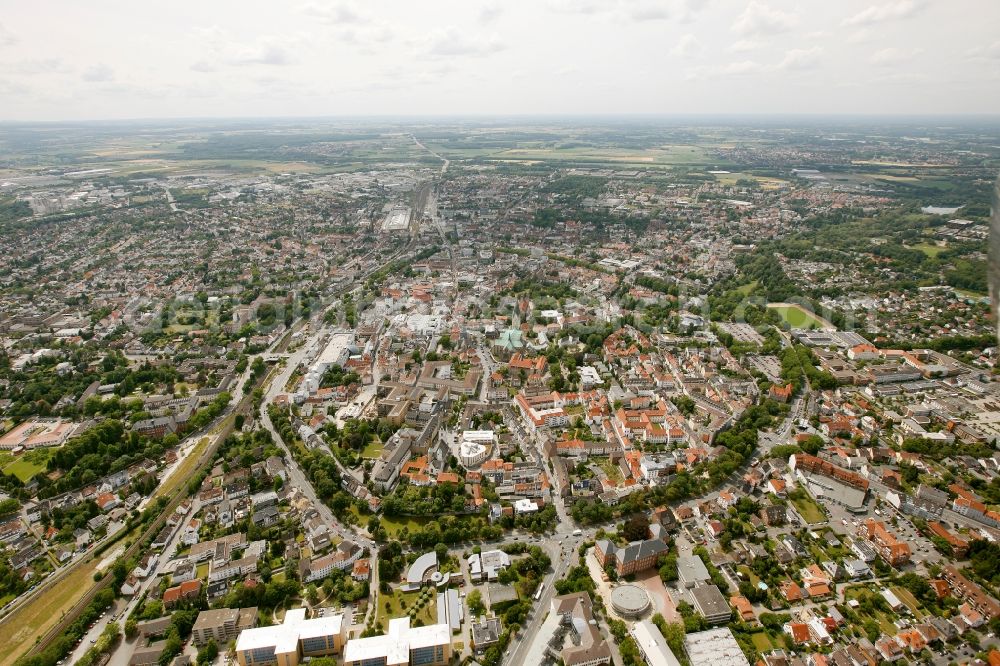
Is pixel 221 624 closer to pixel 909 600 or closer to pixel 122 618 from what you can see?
pixel 122 618

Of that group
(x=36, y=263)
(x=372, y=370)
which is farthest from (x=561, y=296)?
(x=36, y=263)

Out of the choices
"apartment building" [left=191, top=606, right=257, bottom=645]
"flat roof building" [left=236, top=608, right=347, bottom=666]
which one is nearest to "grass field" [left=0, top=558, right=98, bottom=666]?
"apartment building" [left=191, top=606, right=257, bottom=645]

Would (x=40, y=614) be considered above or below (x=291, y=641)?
below

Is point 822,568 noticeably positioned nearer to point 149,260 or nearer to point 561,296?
point 561,296

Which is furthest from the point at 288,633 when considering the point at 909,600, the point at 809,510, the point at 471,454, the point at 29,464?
the point at 809,510

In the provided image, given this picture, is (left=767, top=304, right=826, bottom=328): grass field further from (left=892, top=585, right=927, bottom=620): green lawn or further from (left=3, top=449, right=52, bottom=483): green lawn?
(left=3, top=449, right=52, bottom=483): green lawn

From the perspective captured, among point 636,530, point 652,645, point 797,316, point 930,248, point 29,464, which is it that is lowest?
point 29,464

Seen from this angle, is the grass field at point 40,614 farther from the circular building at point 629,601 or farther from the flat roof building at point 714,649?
the flat roof building at point 714,649
